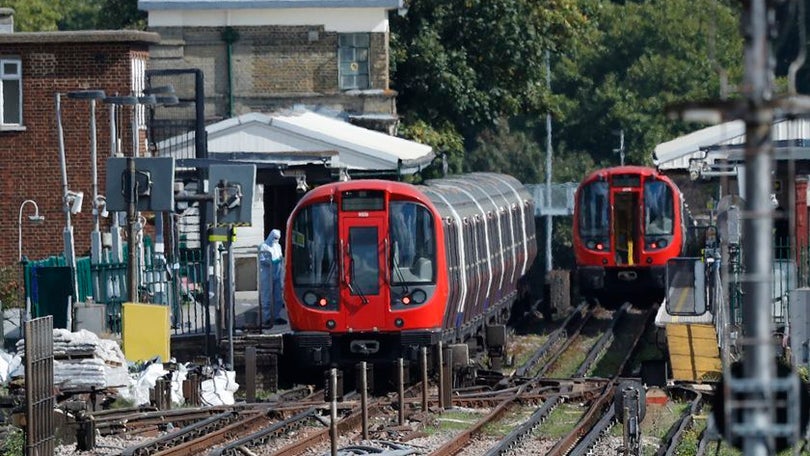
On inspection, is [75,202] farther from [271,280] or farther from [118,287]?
[271,280]

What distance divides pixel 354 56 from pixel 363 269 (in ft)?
75.1

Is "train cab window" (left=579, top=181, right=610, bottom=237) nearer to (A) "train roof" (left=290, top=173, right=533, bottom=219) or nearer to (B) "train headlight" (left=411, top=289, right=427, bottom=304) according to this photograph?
(A) "train roof" (left=290, top=173, right=533, bottom=219)

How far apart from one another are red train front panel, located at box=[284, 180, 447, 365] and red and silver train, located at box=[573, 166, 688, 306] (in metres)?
11.6

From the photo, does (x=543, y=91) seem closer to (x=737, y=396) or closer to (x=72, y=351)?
(x=72, y=351)

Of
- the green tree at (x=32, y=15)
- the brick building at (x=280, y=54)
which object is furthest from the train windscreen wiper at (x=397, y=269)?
the green tree at (x=32, y=15)

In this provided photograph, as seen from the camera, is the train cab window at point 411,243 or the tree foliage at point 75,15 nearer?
the train cab window at point 411,243

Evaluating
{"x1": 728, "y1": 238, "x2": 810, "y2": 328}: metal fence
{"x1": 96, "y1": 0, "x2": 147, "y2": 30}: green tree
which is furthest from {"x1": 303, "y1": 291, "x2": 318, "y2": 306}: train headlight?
{"x1": 96, "y1": 0, "x2": 147, "y2": 30}: green tree

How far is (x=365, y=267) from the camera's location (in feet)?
70.1

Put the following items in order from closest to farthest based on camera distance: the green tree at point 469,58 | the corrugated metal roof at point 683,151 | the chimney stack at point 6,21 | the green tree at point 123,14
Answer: the chimney stack at point 6,21 < the corrugated metal roof at point 683,151 < the green tree at point 469,58 < the green tree at point 123,14

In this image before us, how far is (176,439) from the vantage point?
1619 cm

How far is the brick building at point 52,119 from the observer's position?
30844mm

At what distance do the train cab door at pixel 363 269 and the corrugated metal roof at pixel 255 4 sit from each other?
22097mm

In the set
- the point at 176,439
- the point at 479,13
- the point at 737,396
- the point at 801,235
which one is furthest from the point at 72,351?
the point at 479,13

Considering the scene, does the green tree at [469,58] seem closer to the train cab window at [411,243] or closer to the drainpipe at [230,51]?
the drainpipe at [230,51]
